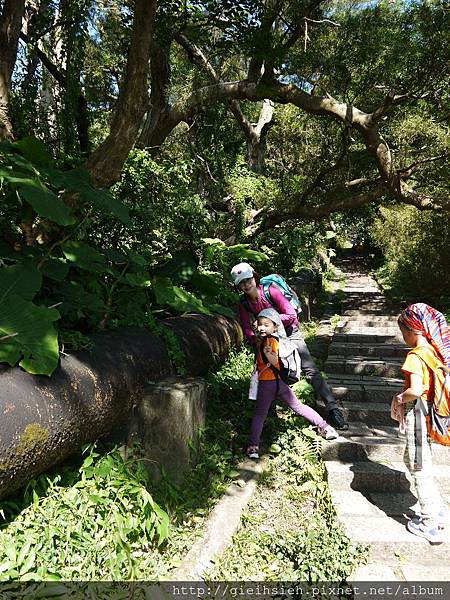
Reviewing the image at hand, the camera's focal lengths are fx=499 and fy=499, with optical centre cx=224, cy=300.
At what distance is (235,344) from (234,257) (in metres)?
2.22

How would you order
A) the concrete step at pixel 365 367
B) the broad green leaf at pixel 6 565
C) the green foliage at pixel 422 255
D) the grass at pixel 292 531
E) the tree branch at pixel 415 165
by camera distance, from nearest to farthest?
the broad green leaf at pixel 6 565 → the grass at pixel 292 531 → the concrete step at pixel 365 367 → the tree branch at pixel 415 165 → the green foliage at pixel 422 255

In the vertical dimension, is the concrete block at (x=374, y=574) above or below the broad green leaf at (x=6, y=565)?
below

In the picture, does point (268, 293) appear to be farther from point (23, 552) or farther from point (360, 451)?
point (23, 552)

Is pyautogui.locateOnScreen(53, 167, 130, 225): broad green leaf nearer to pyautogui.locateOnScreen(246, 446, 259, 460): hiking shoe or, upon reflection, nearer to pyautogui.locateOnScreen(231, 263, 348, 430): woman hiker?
pyautogui.locateOnScreen(231, 263, 348, 430): woman hiker

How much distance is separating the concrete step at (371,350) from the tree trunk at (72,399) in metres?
2.96

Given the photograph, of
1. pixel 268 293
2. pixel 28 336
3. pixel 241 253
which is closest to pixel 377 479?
pixel 268 293

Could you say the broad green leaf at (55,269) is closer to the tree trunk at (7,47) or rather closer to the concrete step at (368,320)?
the tree trunk at (7,47)

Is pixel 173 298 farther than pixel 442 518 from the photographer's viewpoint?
Yes

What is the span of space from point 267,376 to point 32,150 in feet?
9.08

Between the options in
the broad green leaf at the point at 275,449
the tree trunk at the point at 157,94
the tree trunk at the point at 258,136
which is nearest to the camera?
the broad green leaf at the point at 275,449

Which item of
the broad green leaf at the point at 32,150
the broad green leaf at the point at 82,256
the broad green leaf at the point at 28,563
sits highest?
the broad green leaf at the point at 32,150

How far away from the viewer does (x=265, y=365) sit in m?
4.03

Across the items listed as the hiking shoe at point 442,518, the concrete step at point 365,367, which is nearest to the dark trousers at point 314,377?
the hiking shoe at point 442,518

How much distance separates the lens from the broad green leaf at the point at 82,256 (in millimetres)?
3814
